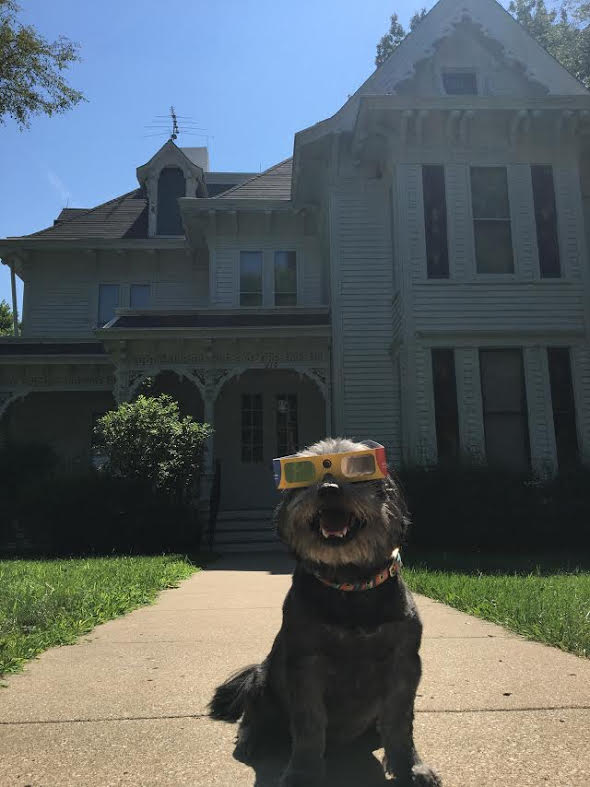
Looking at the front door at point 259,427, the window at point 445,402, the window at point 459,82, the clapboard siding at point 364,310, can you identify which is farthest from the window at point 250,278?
the window at point 459,82

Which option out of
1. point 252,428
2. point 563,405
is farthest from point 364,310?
point 563,405

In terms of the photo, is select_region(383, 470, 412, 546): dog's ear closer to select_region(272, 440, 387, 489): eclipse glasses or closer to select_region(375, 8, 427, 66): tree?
select_region(272, 440, 387, 489): eclipse glasses

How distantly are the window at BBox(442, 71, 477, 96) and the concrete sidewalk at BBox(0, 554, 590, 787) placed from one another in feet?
42.6

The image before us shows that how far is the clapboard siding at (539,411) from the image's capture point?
11898 millimetres

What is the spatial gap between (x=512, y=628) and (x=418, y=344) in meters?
8.31

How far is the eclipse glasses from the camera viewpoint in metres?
1.80

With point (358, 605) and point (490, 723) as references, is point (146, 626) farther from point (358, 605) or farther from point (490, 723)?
point (358, 605)

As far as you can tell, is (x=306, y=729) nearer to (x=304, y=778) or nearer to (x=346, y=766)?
(x=304, y=778)

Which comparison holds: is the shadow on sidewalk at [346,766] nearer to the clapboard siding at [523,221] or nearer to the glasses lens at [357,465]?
the glasses lens at [357,465]

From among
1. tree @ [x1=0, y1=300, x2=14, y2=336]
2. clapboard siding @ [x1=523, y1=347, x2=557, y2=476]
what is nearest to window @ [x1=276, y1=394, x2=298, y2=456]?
clapboard siding @ [x1=523, y1=347, x2=557, y2=476]

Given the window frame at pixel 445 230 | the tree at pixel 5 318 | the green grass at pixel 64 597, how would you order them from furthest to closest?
the tree at pixel 5 318, the window frame at pixel 445 230, the green grass at pixel 64 597

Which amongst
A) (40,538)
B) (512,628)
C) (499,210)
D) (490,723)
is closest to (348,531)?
(490,723)

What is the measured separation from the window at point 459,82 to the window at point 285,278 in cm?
545

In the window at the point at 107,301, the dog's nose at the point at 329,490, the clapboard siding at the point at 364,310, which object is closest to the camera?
the dog's nose at the point at 329,490
